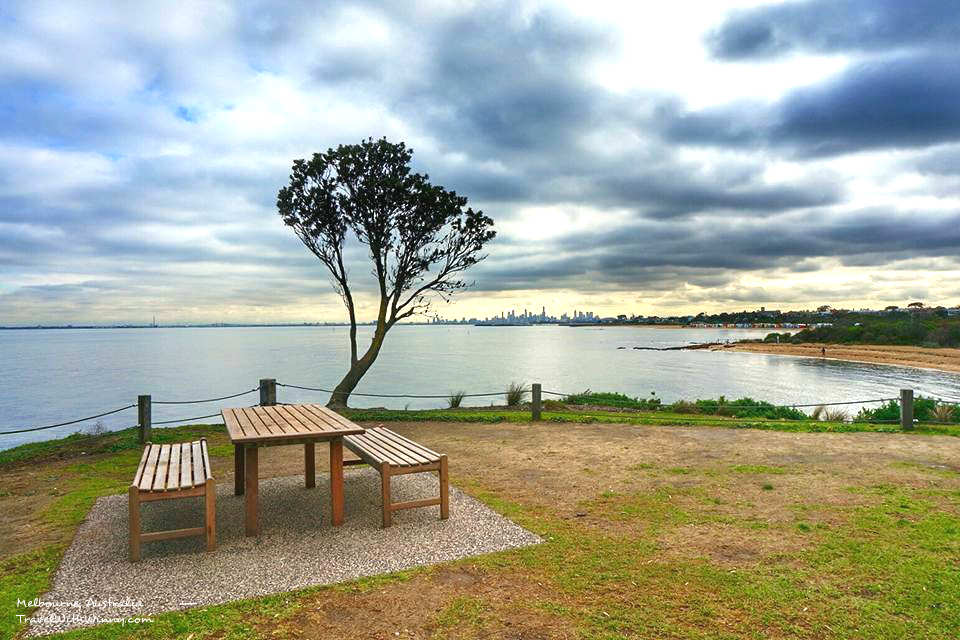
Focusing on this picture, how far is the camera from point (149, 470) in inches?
207

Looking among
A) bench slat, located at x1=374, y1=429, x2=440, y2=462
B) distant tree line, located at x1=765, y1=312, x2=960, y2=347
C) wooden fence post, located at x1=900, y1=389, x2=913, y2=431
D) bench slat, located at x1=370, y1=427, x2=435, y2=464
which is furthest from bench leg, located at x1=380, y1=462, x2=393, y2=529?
distant tree line, located at x1=765, y1=312, x2=960, y2=347

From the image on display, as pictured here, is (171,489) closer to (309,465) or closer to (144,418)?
(309,465)

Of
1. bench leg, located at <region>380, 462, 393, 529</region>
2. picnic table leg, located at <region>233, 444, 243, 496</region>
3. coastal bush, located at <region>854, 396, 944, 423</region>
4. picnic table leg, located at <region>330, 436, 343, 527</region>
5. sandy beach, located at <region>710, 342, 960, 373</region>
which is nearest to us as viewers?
bench leg, located at <region>380, 462, 393, 529</region>

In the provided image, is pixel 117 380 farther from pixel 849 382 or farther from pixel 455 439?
pixel 849 382

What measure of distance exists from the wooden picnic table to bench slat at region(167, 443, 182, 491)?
1.83 ft

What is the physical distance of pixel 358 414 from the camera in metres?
13.4

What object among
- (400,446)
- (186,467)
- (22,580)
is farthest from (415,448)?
(22,580)

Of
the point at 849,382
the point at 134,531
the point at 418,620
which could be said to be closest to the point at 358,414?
the point at 134,531

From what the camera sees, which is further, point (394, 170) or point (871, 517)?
point (394, 170)

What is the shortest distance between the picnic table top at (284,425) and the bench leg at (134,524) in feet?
2.69

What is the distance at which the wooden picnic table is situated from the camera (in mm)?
5031

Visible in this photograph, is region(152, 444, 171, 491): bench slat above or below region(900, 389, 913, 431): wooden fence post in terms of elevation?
above

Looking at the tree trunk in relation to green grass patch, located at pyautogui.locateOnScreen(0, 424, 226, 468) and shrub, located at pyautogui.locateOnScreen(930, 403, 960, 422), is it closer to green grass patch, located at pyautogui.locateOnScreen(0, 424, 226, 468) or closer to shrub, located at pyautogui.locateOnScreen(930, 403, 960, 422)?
green grass patch, located at pyautogui.locateOnScreen(0, 424, 226, 468)

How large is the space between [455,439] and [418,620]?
6717mm
